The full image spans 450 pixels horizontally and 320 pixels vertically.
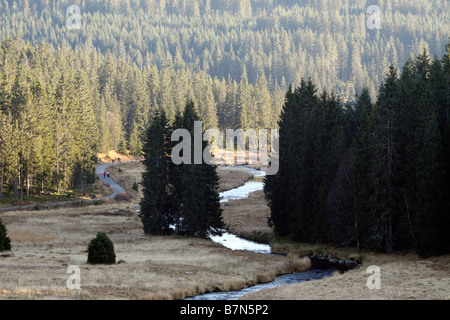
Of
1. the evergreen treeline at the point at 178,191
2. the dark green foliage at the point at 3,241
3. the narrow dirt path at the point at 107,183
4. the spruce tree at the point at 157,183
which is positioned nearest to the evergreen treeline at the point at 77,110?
the narrow dirt path at the point at 107,183

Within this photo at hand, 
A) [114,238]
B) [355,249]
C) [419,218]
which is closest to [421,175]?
[419,218]

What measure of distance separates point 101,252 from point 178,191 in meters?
21.6

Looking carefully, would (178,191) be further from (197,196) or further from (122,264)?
(122,264)

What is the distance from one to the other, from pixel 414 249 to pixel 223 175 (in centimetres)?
7860

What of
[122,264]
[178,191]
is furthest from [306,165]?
[122,264]

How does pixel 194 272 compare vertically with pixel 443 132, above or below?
below

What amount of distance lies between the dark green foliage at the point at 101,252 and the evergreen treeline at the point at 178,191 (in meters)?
18.2

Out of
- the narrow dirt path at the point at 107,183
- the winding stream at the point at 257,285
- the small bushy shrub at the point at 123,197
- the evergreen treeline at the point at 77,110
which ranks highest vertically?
the evergreen treeline at the point at 77,110

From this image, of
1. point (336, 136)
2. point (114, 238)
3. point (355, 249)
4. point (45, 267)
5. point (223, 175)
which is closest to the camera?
point (45, 267)

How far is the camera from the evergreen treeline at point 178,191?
2280 inches

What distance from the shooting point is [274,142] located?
65188 millimetres

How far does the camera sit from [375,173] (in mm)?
46062

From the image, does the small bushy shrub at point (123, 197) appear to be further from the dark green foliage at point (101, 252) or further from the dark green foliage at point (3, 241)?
the dark green foliage at point (101, 252)

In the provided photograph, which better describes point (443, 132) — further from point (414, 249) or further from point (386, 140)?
point (414, 249)
